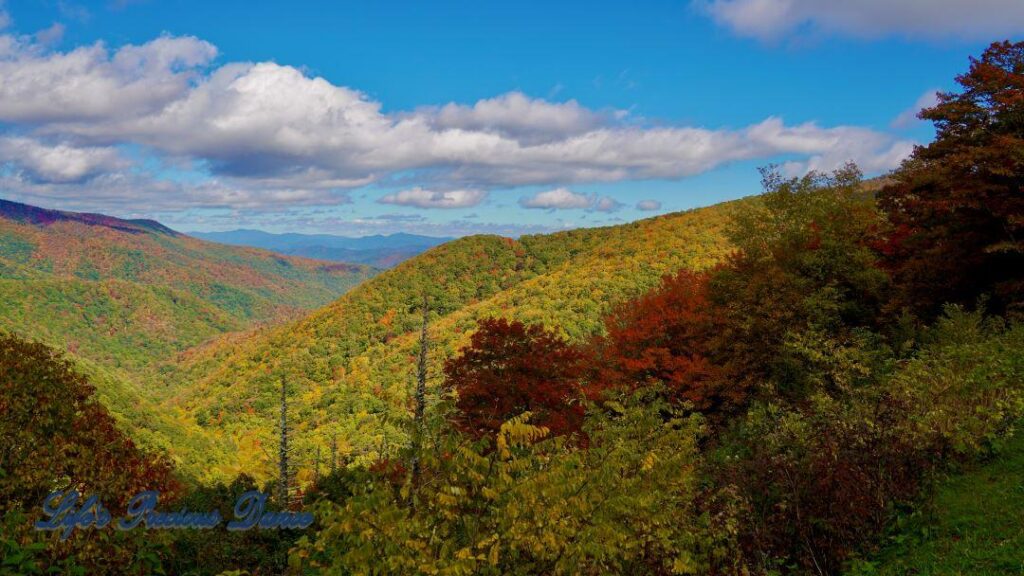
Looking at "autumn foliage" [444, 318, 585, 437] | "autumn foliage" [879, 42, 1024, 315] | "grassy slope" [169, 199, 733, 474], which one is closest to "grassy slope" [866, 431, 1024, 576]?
"autumn foliage" [879, 42, 1024, 315]

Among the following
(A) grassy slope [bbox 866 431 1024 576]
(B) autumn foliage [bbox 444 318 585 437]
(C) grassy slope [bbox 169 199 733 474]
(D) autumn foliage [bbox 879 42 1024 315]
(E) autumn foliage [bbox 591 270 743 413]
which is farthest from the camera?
(C) grassy slope [bbox 169 199 733 474]

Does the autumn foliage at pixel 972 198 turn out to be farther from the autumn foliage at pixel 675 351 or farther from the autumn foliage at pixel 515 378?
the autumn foliage at pixel 515 378

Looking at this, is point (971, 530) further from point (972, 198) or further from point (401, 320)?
point (401, 320)

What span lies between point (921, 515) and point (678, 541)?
4.13m

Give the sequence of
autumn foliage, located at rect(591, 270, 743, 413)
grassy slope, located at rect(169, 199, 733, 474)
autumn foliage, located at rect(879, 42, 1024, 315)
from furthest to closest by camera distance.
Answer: grassy slope, located at rect(169, 199, 733, 474) → autumn foliage, located at rect(591, 270, 743, 413) → autumn foliage, located at rect(879, 42, 1024, 315)

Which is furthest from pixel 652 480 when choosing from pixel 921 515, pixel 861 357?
pixel 861 357

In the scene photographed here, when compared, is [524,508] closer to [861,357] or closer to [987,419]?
[987,419]

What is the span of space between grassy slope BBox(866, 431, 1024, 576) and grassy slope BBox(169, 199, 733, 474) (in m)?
54.8

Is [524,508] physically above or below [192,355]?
above

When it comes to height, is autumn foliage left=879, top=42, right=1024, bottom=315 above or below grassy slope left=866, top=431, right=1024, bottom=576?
above

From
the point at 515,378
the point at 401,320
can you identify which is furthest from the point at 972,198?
the point at 401,320

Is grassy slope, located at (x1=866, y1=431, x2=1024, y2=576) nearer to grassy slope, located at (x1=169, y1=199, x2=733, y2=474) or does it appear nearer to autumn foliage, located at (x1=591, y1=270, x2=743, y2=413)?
autumn foliage, located at (x1=591, y1=270, x2=743, y2=413)

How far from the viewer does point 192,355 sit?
196 m

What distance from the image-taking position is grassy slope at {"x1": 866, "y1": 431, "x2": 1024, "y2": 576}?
781 centimetres
